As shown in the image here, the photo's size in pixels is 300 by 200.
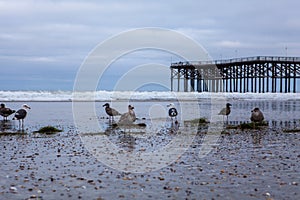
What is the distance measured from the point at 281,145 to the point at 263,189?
571cm

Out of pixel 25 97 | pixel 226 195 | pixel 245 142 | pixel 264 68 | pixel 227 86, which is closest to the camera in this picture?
pixel 226 195

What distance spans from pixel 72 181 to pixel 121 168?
1544mm

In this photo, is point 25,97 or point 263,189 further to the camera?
point 25,97

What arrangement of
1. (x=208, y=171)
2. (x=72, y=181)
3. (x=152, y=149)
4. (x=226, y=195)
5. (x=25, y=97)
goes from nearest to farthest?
(x=226, y=195), (x=72, y=181), (x=208, y=171), (x=152, y=149), (x=25, y=97)

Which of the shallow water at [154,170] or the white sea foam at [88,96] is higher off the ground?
the white sea foam at [88,96]

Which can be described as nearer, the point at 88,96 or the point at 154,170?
the point at 154,170

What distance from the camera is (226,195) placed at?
7039mm

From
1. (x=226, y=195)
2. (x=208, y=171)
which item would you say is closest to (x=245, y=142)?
(x=208, y=171)

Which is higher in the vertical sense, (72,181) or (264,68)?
(264,68)

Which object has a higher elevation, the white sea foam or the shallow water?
the white sea foam

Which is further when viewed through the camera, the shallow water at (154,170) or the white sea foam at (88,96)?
the white sea foam at (88,96)

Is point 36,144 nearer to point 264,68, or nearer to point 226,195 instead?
point 226,195

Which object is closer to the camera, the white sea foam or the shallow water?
the shallow water

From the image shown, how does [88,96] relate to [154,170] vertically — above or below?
above
